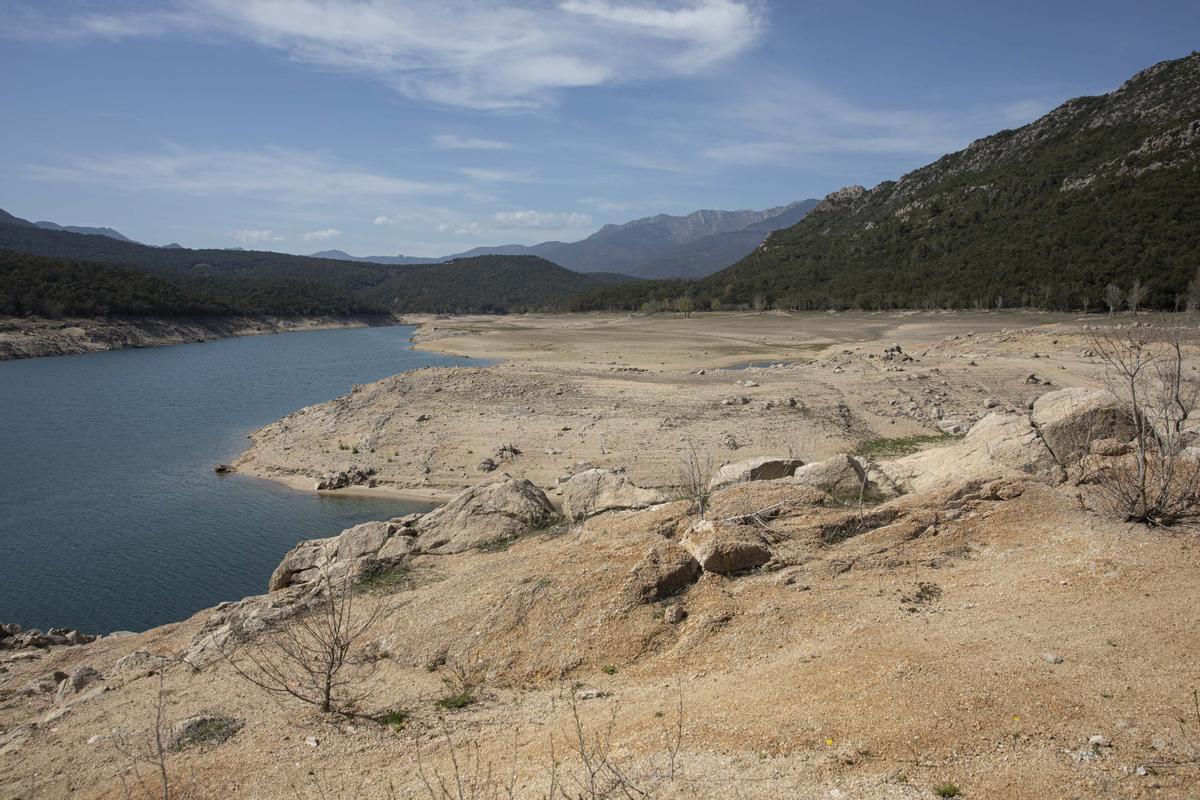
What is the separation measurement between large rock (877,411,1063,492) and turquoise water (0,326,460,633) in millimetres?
14355

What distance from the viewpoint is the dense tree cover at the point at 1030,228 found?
198ft

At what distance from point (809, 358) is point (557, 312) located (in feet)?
318

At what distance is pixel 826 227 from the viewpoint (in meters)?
136

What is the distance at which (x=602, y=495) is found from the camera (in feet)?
44.7

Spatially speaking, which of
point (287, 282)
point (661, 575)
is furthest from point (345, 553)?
point (287, 282)

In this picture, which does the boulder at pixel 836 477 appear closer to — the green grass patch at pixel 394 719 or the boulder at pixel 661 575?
the boulder at pixel 661 575

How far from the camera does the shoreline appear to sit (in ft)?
226

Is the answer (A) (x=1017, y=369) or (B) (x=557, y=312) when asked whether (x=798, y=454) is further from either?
(B) (x=557, y=312)

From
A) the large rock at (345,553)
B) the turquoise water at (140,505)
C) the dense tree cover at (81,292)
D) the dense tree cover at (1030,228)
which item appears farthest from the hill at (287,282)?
the large rock at (345,553)

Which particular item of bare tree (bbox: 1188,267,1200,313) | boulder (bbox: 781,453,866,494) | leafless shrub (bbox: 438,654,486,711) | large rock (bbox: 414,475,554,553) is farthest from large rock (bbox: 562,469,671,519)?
bare tree (bbox: 1188,267,1200,313)

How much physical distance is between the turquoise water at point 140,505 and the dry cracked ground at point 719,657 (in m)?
Result: 4.09

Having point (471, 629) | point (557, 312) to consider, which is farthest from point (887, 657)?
point (557, 312)

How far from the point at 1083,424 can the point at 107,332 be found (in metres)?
91.6

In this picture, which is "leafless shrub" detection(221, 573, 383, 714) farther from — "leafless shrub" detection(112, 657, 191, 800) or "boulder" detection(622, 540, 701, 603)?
"boulder" detection(622, 540, 701, 603)
